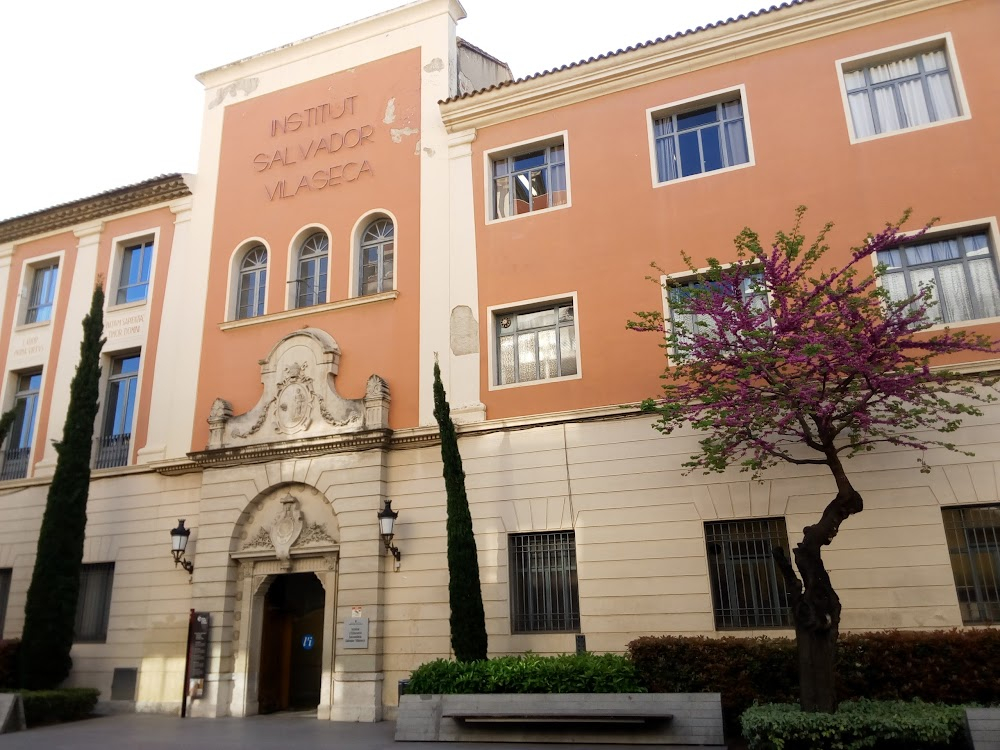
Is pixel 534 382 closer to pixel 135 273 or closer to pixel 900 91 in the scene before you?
pixel 900 91

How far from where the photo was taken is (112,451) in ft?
59.5

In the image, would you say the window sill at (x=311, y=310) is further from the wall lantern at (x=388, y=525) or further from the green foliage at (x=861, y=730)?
the green foliage at (x=861, y=730)

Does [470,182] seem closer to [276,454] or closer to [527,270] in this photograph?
[527,270]

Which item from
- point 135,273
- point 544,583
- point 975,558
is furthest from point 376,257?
point 975,558

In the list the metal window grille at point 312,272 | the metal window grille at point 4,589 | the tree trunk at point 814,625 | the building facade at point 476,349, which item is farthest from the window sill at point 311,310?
the tree trunk at point 814,625

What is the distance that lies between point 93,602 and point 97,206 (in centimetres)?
946

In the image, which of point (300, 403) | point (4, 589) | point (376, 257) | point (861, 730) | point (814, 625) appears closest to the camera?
point (861, 730)

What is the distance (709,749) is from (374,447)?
25.8 ft

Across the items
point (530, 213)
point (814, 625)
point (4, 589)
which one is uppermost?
point (530, 213)

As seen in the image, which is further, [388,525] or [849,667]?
[388,525]

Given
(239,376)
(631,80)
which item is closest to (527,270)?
(631,80)

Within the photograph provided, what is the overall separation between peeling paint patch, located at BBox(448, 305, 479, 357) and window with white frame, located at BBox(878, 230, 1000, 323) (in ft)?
23.0

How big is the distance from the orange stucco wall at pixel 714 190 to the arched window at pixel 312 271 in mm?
3722

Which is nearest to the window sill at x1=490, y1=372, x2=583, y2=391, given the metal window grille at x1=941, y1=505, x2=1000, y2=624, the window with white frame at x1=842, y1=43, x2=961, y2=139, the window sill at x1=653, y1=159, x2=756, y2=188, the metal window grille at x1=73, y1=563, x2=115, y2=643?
the window sill at x1=653, y1=159, x2=756, y2=188
